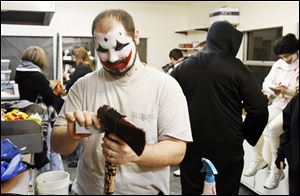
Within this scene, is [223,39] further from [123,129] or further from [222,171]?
[123,129]

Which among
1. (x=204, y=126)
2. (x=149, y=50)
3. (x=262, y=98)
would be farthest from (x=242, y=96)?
(x=149, y=50)

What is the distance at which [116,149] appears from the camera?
0.37 meters

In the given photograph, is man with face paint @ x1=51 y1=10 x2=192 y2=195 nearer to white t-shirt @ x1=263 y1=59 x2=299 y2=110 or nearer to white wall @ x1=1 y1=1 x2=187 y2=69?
white wall @ x1=1 y1=1 x2=187 y2=69

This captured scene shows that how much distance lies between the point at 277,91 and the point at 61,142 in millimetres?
1450

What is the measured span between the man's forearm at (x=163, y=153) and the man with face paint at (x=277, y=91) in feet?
3.64

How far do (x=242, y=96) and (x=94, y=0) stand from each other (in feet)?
4.14

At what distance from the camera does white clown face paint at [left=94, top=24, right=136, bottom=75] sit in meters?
0.49

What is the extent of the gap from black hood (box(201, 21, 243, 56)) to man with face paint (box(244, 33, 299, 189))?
397 millimetres

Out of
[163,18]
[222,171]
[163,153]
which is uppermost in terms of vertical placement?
[163,18]

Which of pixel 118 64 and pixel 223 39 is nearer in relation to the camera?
pixel 118 64

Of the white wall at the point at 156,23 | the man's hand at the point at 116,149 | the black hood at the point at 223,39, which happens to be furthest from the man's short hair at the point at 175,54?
the man's hand at the point at 116,149

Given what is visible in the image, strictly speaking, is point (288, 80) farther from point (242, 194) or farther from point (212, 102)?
point (242, 194)

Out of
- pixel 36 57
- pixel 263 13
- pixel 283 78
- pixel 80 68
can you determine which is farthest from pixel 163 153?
pixel 263 13

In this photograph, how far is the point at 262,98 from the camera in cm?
122
